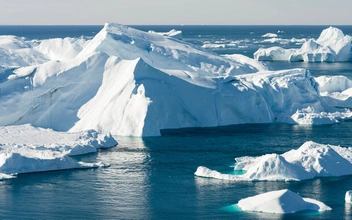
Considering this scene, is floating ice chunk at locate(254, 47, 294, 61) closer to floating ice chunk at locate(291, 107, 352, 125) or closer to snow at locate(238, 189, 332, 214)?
floating ice chunk at locate(291, 107, 352, 125)

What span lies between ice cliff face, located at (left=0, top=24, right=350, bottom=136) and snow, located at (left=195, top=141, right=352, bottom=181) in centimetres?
1204

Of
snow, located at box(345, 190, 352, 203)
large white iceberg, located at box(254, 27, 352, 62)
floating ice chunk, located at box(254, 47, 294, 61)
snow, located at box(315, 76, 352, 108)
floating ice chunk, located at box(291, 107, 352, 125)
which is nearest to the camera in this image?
snow, located at box(345, 190, 352, 203)

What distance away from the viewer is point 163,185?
35.1m

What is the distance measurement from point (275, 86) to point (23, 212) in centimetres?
3142

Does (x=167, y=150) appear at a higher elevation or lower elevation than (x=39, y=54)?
lower

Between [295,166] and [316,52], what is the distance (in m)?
72.7

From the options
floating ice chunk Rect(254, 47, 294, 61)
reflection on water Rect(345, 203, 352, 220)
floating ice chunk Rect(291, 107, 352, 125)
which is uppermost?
floating ice chunk Rect(254, 47, 294, 61)

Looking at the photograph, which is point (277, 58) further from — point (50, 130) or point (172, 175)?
point (172, 175)

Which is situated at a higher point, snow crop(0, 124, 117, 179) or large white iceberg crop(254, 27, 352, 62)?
large white iceberg crop(254, 27, 352, 62)

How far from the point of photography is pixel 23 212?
30453 millimetres

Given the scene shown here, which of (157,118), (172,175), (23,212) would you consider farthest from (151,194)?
(157,118)

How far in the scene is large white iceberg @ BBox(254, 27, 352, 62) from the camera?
10631 cm

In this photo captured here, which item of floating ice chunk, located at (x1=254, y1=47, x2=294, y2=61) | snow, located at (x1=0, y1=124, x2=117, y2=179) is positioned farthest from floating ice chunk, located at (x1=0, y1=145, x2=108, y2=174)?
floating ice chunk, located at (x1=254, y1=47, x2=294, y2=61)

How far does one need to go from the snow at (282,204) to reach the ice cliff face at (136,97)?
18.2 metres
